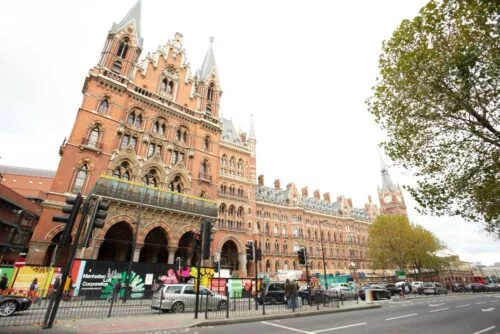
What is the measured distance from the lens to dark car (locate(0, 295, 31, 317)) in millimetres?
10719

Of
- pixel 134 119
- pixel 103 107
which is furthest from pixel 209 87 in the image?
pixel 103 107

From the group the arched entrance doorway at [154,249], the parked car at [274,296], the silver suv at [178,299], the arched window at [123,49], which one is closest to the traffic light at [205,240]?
the silver suv at [178,299]

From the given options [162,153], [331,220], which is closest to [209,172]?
[162,153]

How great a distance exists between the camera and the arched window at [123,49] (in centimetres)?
3031

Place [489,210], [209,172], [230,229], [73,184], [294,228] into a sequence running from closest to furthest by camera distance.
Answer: [489,210] → [73,184] → [209,172] → [230,229] → [294,228]

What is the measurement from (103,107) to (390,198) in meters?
83.1

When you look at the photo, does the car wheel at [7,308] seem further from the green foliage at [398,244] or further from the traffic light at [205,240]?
the green foliage at [398,244]

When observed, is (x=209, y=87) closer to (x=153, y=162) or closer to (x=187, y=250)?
(x=153, y=162)

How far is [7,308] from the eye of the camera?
1086 cm

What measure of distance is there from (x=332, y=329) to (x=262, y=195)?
4622 cm

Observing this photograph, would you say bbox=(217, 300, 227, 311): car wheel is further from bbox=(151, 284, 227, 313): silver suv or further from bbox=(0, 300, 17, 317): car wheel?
bbox=(0, 300, 17, 317): car wheel

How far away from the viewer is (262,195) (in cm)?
5538

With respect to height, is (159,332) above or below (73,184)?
below

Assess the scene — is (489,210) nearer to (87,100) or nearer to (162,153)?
(162,153)
